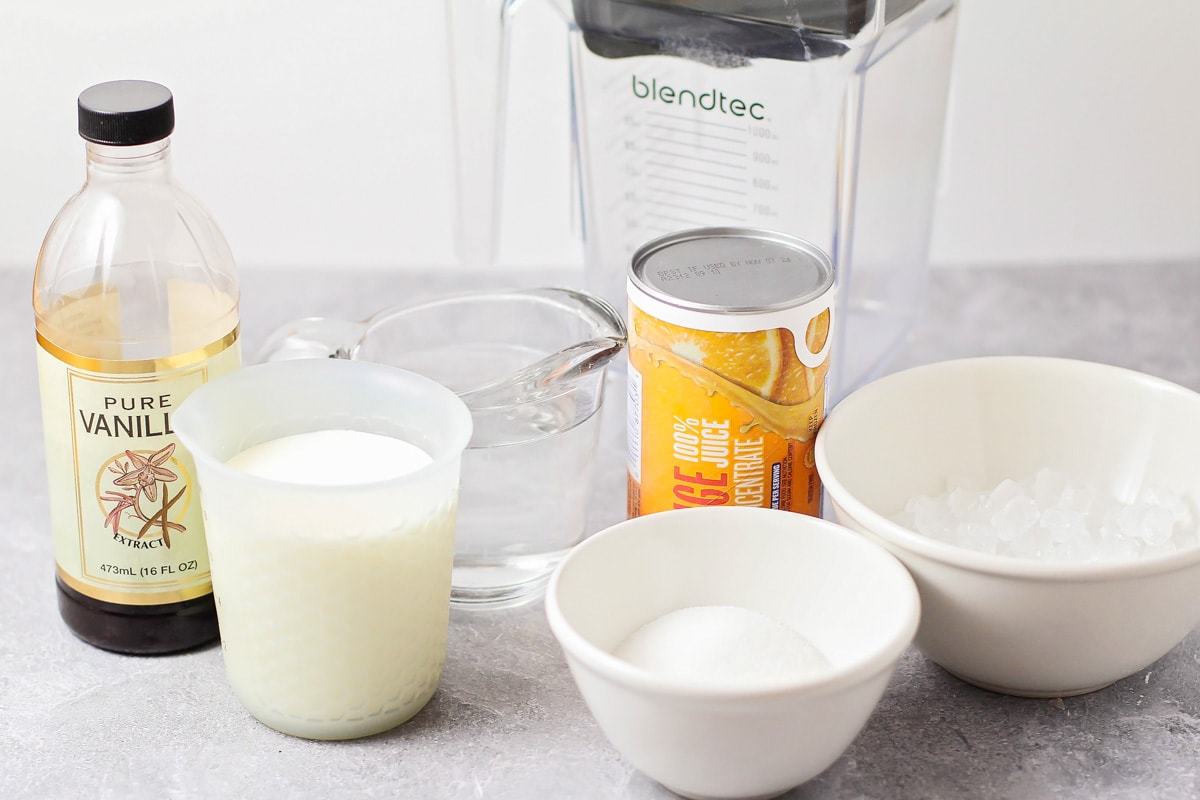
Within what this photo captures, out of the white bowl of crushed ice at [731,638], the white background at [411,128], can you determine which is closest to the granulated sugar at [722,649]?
the white bowl of crushed ice at [731,638]

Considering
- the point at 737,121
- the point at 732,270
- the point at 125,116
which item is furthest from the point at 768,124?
the point at 125,116

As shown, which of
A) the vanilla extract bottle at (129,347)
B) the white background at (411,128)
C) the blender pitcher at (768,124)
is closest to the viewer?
the vanilla extract bottle at (129,347)

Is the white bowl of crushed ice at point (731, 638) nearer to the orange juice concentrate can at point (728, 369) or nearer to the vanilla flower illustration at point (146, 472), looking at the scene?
the orange juice concentrate can at point (728, 369)

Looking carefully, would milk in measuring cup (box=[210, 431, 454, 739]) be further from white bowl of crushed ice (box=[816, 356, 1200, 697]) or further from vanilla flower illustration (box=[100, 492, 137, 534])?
white bowl of crushed ice (box=[816, 356, 1200, 697])

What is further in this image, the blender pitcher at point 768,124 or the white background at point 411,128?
the white background at point 411,128

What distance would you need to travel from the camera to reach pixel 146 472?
2.40ft

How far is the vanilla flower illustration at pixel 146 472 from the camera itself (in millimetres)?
731

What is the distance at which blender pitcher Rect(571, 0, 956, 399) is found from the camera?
34.2 inches

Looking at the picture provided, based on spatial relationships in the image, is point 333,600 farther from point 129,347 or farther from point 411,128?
point 411,128

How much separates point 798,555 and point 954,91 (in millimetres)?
617

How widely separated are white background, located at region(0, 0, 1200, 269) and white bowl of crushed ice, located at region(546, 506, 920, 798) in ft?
2.00

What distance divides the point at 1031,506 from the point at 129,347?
48cm

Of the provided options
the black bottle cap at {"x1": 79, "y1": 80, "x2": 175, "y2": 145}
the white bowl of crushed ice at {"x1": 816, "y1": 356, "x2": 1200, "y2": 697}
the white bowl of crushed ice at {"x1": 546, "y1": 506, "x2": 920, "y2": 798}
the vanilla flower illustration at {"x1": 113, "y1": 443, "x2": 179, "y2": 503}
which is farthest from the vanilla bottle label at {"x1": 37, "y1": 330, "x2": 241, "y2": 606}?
the white bowl of crushed ice at {"x1": 816, "y1": 356, "x2": 1200, "y2": 697}

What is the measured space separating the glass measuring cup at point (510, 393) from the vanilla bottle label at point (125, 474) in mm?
85
